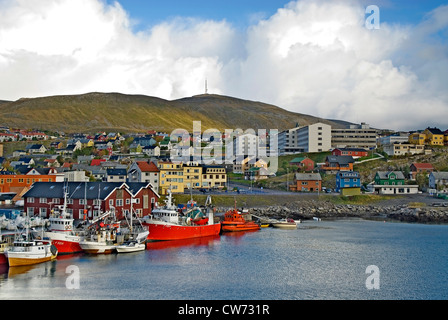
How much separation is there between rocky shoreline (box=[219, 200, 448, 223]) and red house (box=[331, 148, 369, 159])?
110 ft

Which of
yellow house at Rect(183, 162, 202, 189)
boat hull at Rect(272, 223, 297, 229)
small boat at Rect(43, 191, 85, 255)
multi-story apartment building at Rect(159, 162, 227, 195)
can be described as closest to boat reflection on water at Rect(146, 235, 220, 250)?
small boat at Rect(43, 191, 85, 255)

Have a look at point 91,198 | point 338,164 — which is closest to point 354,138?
point 338,164

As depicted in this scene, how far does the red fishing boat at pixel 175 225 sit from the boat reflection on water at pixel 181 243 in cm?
59

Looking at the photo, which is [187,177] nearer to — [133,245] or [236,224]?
[236,224]

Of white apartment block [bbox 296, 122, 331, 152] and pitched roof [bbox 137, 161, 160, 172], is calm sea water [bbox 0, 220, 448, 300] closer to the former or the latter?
pitched roof [bbox 137, 161, 160, 172]

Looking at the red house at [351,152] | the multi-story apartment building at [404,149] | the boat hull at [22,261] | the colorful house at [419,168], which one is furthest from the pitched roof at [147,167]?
the multi-story apartment building at [404,149]

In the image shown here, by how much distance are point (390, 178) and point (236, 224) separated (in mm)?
36772

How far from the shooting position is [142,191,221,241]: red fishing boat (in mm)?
42406

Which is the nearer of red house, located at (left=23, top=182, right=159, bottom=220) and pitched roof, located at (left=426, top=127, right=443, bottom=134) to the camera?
red house, located at (left=23, top=182, right=159, bottom=220)

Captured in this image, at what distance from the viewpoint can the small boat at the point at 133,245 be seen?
122ft

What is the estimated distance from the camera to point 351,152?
102 meters
